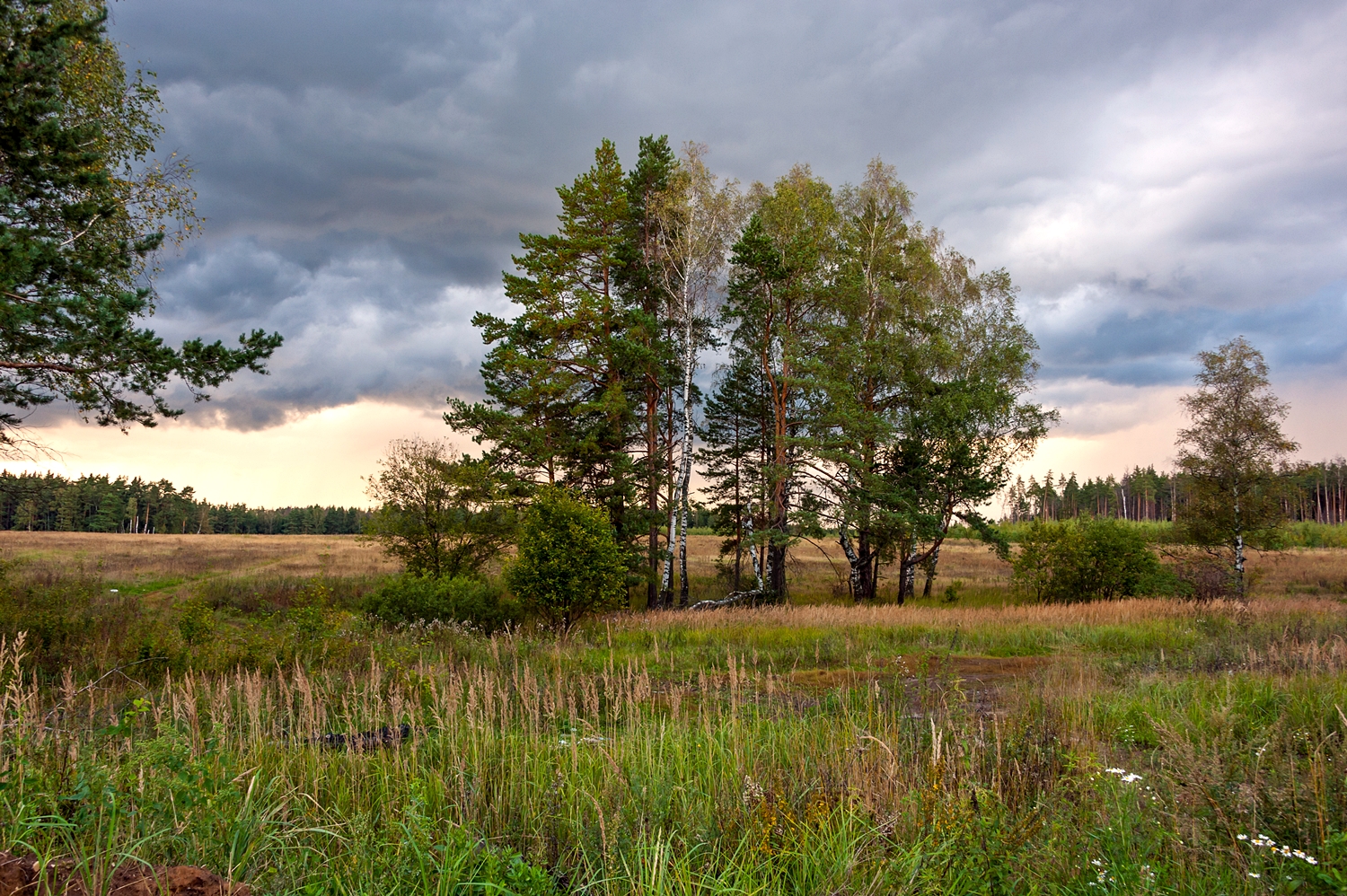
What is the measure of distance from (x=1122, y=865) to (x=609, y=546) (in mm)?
14856

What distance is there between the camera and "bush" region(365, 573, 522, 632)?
1875 cm

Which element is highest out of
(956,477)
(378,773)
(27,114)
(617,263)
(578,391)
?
(617,263)

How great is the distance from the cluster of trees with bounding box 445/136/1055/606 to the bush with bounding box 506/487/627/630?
12.4 ft

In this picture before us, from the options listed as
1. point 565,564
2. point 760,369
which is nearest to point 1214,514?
point 760,369

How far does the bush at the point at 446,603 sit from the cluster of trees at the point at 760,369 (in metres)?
3.46

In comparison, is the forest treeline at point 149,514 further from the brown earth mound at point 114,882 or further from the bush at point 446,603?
the brown earth mound at point 114,882

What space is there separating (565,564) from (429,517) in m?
9.11

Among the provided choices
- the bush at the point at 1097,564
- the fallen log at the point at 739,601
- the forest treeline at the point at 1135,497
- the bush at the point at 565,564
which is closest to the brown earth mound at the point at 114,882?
the bush at the point at 565,564

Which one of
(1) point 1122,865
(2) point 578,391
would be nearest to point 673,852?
(1) point 1122,865

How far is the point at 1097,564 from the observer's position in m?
23.9

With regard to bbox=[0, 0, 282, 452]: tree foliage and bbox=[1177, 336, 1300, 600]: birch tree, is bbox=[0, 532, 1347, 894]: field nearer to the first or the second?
bbox=[0, 0, 282, 452]: tree foliage

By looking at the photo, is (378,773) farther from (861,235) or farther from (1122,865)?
(861,235)

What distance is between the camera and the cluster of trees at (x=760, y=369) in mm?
21516

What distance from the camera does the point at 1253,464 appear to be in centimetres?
2323
